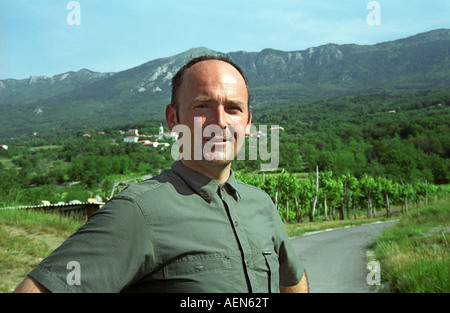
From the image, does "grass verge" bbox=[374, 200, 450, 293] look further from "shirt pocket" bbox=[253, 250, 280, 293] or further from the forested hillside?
the forested hillside

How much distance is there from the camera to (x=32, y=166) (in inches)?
3794

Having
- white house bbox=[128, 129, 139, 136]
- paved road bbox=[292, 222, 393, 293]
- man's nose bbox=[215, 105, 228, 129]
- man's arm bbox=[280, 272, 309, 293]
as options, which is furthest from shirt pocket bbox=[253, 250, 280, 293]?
white house bbox=[128, 129, 139, 136]

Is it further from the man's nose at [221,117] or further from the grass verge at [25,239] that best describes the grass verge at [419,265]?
the grass verge at [25,239]

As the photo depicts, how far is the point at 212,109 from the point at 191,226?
0.44 meters

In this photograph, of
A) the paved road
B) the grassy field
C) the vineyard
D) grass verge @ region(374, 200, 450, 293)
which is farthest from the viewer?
the vineyard

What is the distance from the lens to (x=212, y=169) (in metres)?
1.46

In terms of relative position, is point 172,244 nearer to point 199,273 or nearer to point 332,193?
point 199,273

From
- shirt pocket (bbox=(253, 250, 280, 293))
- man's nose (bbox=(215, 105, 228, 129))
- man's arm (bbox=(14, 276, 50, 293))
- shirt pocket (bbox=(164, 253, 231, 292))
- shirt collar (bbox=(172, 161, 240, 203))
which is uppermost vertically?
man's nose (bbox=(215, 105, 228, 129))

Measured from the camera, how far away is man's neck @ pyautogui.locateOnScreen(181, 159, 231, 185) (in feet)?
4.75

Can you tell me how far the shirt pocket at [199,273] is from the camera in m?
1.21

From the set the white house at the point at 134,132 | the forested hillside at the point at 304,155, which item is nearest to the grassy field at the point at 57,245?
the forested hillside at the point at 304,155
